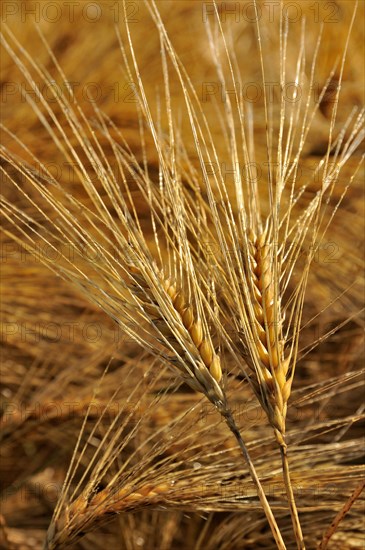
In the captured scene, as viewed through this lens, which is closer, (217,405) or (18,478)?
(217,405)

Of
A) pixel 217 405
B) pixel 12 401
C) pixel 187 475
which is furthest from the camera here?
pixel 12 401

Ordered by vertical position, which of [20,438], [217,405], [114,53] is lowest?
[20,438]

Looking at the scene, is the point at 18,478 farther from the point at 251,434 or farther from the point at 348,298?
the point at 348,298

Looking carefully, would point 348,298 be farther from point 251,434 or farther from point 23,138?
point 23,138

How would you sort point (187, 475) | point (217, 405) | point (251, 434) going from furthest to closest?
point (251, 434) < point (187, 475) < point (217, 405)

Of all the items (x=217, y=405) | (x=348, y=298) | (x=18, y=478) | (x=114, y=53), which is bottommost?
(x=18, y=478)

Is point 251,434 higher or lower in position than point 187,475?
lower

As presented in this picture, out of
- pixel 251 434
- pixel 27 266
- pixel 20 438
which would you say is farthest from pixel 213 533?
pixel 27 266

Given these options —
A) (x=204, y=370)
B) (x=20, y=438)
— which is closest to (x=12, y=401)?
(x=20, y=438)

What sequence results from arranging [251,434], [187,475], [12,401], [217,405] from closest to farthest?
[217,405] < [187,475] < [251,434] < [12,401]
